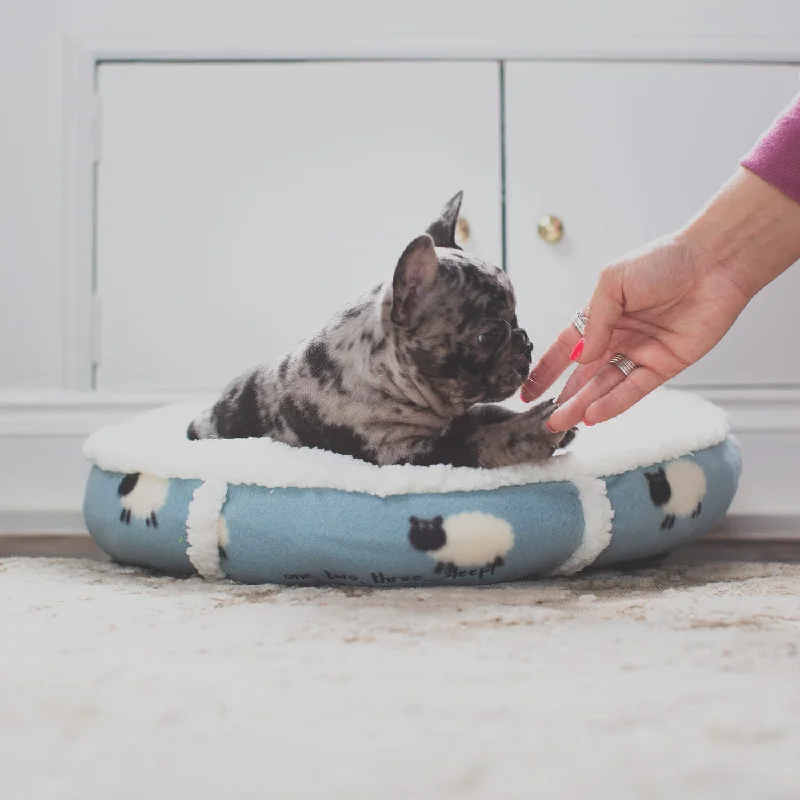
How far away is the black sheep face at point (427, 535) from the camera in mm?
1601

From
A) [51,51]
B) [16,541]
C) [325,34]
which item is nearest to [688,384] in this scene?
[325,34]

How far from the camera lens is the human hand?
165 cm

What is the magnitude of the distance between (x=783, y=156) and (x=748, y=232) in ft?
0.48

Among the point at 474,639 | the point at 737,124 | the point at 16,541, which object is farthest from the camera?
the point at 737,124

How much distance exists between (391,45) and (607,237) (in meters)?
0.89

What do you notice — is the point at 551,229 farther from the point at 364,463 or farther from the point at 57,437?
the point at 57,437

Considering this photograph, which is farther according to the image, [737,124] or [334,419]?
[737,124]

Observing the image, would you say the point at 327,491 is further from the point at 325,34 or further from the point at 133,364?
the point at 325,34

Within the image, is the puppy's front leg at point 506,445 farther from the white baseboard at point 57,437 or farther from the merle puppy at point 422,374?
the white baseboard at point 57,437

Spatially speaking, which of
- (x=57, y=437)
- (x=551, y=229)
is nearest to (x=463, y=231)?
(x=551, y=229)

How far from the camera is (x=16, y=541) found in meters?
2.54

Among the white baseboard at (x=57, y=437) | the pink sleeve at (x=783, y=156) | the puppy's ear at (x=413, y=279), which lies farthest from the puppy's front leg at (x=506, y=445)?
the white baseboard at (x=57, y=437)

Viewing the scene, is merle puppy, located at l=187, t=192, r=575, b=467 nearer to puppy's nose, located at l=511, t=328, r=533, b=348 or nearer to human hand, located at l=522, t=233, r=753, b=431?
puppy's nose, located at l=511, t=328, r=533, b=348

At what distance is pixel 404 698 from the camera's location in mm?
963
